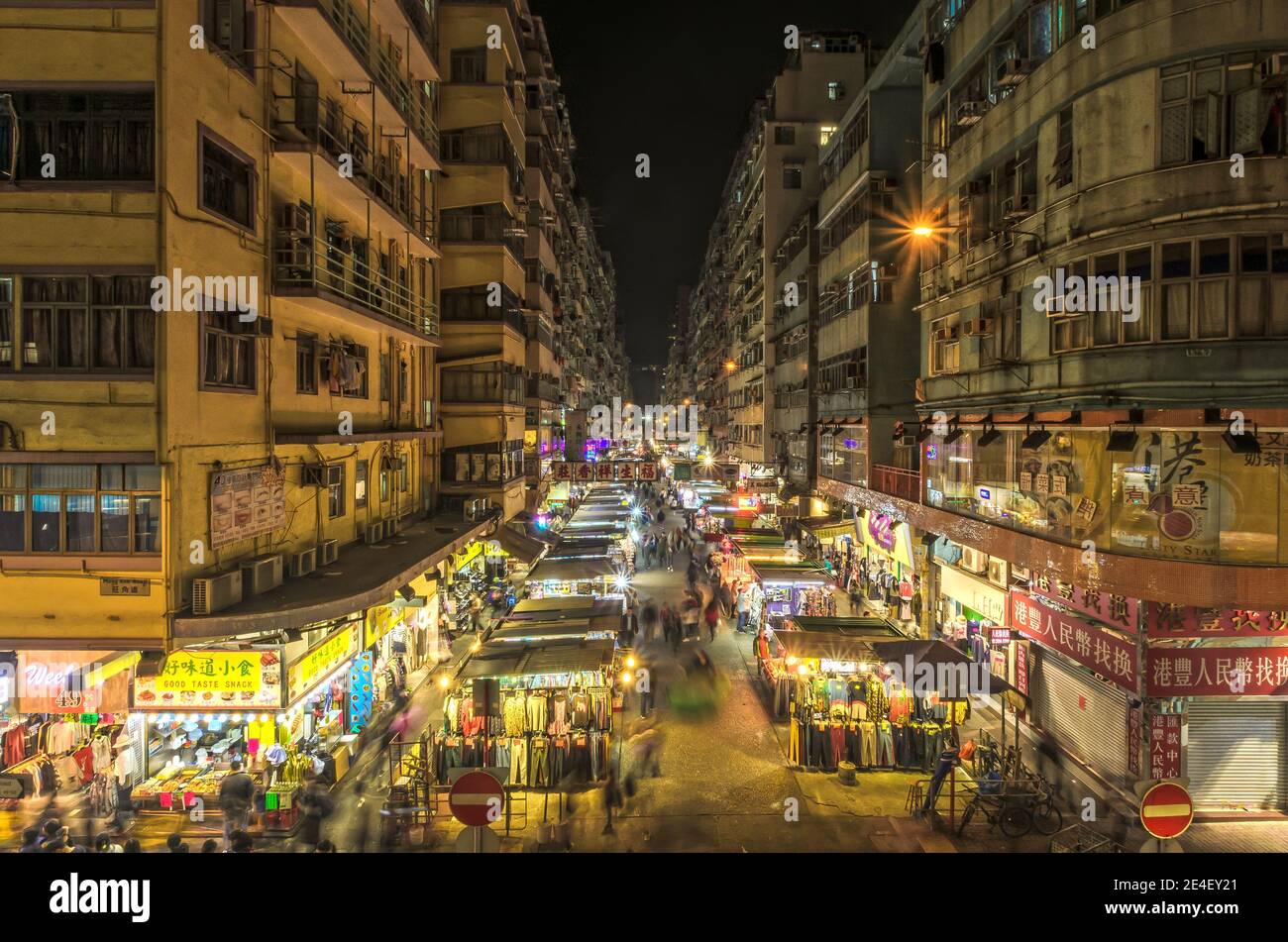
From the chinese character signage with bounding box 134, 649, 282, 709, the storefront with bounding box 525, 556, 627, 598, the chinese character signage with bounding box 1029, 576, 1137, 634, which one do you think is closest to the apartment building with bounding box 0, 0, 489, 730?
the chinese character signage with bounding box 134, 649, 282, 709

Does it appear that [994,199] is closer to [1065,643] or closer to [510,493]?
[1065,643]

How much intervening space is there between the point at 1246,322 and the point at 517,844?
15.7m

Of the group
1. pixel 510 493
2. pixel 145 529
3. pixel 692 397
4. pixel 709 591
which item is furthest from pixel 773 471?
pixel 692 397

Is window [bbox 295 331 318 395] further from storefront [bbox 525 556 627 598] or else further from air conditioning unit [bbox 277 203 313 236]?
storefront [bbox 525 556 627 598]

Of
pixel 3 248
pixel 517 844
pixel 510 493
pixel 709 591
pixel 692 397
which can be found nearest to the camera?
pixel 3 248

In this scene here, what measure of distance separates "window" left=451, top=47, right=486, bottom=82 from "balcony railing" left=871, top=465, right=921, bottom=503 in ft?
68.3

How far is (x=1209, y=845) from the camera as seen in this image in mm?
13039

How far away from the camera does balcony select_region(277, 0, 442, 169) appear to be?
1529cm

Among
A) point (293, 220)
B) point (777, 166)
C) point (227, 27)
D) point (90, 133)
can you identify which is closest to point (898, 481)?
point (293, 220)

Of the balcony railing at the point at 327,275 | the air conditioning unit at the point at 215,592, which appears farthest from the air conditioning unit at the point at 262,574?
the balcony railing at the point at 327,275

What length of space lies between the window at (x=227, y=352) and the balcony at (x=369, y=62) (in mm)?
6504

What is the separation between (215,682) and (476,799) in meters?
7.24

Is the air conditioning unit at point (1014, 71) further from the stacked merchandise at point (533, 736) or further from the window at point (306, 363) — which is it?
the window at point (306, 363)

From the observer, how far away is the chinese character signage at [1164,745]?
45.1ft
